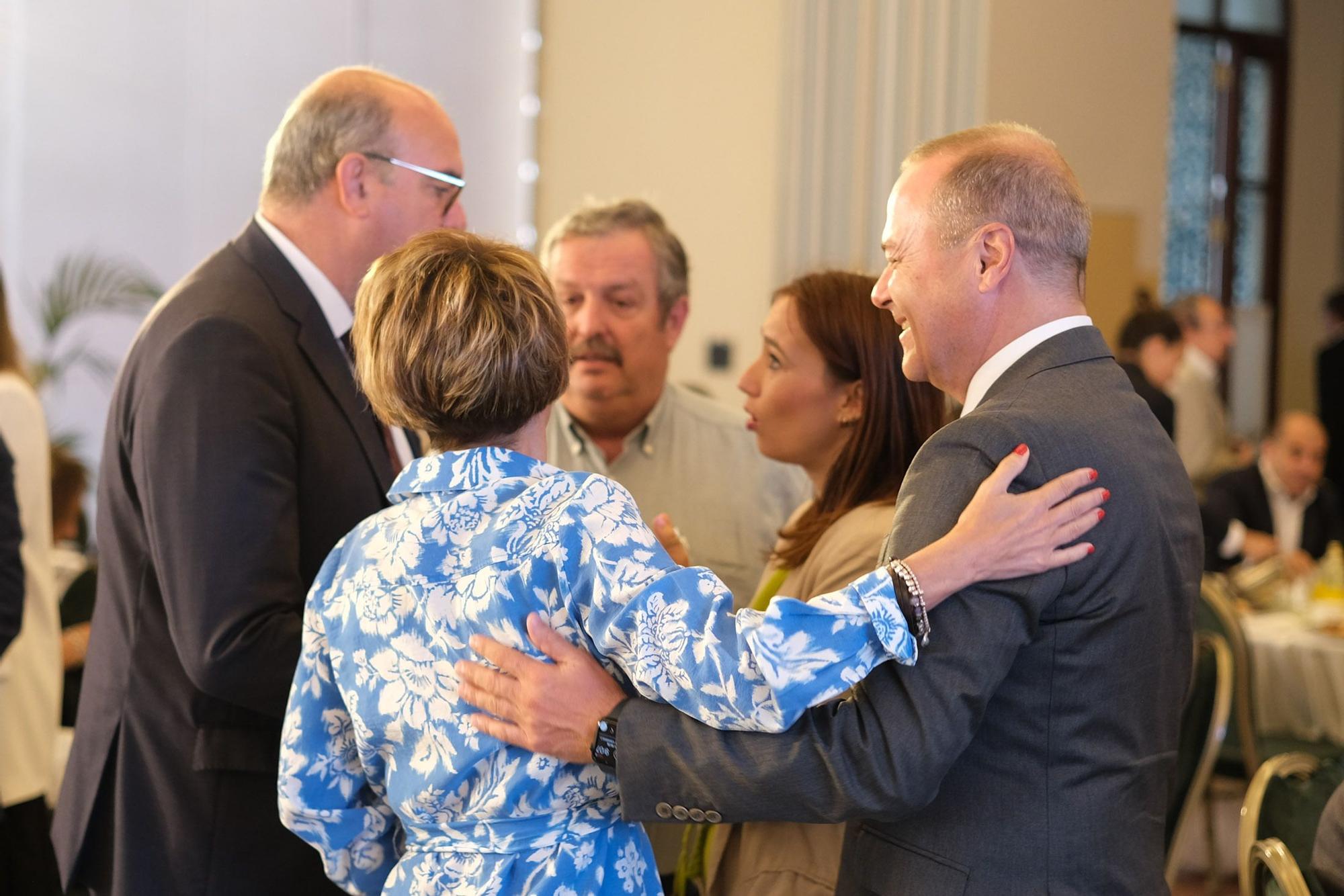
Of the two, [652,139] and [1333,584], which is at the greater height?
[652,139]

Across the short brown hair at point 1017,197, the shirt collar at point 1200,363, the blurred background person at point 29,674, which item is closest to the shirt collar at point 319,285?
the short brown hair at point 1017,197

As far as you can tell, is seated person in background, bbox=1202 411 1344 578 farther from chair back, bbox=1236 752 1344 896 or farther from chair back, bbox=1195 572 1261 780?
chair back, bbox=1236 752 1344 896

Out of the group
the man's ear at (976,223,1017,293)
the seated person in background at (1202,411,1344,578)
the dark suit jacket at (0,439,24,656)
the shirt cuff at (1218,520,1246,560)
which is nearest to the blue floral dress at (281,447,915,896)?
the man's ear at (976,223,1017,293)

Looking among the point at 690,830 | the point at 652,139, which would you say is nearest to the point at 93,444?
the point at 652,139

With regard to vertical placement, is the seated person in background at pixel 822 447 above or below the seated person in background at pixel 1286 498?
above

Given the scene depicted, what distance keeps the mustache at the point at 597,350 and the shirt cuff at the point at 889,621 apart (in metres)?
1.42

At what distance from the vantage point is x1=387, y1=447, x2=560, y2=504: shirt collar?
1420 mm

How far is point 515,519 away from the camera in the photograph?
1.39 meters

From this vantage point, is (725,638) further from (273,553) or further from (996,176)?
(273,553)

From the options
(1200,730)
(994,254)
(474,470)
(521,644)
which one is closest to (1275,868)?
(994,254)

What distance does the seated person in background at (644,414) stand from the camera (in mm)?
2660

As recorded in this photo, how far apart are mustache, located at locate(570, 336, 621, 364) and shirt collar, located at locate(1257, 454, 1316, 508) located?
5026 mm

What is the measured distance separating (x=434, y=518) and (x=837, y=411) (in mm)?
824

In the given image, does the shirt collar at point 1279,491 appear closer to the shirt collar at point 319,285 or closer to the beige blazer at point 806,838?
the beige blazer at point 806,838
